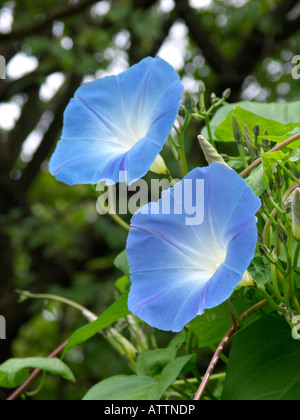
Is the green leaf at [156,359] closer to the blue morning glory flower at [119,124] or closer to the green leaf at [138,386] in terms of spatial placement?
the green leaf at [138,386]

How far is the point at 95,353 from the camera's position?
3533mm

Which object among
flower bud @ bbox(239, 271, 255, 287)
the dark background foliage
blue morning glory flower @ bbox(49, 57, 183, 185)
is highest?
blue morning glory flower @ bbox(49, 57, 183, 185)

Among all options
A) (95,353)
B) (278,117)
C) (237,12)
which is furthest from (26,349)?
(278,117)

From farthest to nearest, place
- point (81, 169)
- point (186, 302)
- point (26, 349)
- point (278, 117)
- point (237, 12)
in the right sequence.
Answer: point (26, 349)
point (237, 12)
point (278, 117)
point (81, 169)
point (186, 302)

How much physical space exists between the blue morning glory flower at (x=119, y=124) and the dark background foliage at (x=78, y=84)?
225cm

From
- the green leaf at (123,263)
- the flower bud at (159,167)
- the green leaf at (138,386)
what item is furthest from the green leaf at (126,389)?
the flower bud at (159,167)

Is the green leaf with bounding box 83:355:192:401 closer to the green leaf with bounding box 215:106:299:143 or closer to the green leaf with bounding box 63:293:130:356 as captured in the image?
the green leaf with bounding box 63:293:130:356

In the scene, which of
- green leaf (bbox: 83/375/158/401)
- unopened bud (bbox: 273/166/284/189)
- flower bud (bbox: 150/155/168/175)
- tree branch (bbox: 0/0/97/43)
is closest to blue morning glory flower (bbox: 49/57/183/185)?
flower bud (bbox: 150/155/168/175)

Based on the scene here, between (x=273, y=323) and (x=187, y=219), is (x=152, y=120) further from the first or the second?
(x=273, y=323)

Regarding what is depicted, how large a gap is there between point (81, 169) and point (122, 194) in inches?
3.2

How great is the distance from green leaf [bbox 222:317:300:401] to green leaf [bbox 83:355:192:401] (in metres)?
0.05

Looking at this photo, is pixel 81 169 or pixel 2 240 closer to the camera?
pixel 81 169

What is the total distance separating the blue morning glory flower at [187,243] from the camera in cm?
42

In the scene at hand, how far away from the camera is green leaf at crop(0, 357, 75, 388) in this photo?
65cm
